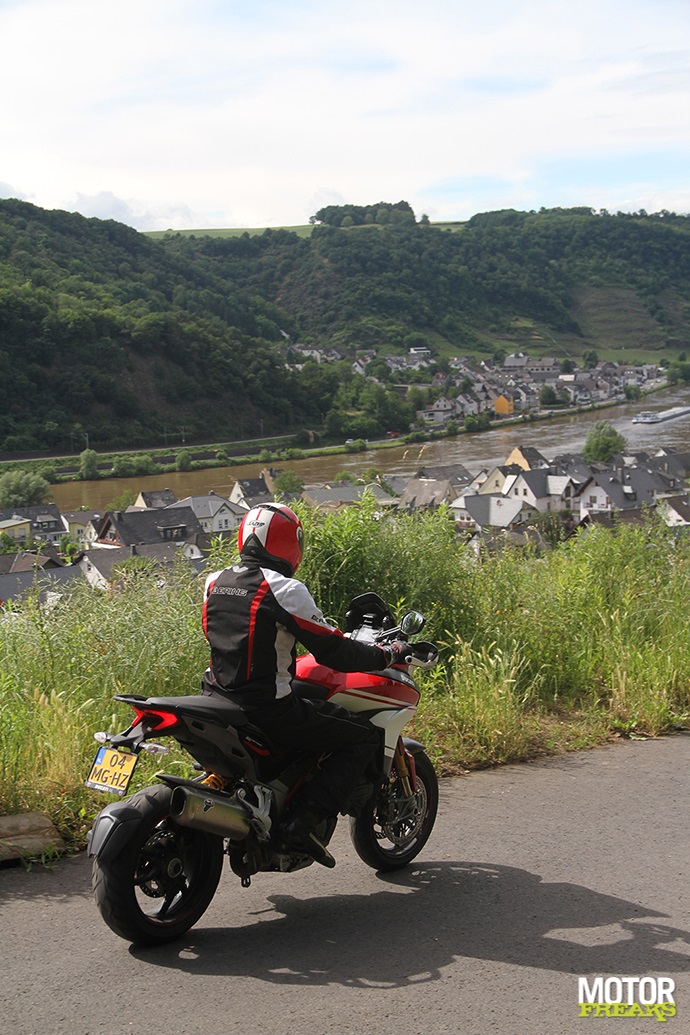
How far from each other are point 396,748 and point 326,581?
2.39 meters

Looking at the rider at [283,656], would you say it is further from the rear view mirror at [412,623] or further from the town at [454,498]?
the town at [454,498]

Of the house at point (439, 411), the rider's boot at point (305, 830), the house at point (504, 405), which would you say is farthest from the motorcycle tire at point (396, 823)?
the house at point (504, 405)

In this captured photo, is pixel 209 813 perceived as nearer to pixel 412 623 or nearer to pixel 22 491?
pixel 412 623

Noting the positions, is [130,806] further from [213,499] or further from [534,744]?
[213,499]

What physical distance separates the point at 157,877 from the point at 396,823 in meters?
1.06

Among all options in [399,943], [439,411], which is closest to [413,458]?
[439,411]

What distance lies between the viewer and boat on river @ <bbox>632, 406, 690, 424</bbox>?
86.9 m

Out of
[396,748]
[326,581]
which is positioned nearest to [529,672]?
[326,581]

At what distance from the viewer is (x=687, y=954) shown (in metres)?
3.15

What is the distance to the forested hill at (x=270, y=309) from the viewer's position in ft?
255

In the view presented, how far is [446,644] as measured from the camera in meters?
5.75

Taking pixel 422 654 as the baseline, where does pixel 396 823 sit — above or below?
below

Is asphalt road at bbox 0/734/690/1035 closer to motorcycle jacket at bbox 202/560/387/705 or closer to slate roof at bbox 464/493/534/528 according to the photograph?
motorcycle jacket at bbox 202/560/387/705

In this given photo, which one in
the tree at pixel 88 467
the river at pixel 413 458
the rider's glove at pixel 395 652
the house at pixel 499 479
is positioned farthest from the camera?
the tree at pixel 88 467
